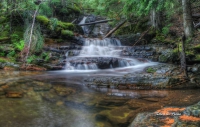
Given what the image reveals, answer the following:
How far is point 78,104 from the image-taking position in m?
4.56

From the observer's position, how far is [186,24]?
9734 mm

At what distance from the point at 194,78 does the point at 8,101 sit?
17.9ft

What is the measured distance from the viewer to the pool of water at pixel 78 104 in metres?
3.57

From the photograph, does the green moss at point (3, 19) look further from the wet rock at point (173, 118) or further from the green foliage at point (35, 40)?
the wet rock at point (173, 118)

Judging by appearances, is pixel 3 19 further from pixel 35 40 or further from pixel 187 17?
pixel 187 17

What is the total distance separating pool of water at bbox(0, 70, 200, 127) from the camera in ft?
11.7

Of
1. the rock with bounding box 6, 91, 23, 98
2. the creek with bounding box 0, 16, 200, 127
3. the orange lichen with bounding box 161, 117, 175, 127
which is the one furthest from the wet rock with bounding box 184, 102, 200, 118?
the rock with bounding box 6, 91, 23, 98

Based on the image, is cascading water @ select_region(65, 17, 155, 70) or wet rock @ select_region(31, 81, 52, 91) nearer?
wet rock @ select_region(31, 81, 52, 91)

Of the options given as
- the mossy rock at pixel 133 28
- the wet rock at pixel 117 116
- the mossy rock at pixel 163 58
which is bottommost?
the wet rock at pixel 117 116

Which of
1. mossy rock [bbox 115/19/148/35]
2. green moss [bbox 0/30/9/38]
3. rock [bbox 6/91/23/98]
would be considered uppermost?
mossy rock [bbox 115/19/148/35]

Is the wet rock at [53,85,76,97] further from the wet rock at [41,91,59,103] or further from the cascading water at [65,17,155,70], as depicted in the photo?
the cascading water at [65,17,155,70]

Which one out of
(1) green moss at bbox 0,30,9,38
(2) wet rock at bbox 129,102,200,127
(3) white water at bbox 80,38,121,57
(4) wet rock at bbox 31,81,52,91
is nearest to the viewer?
(2) wet rock at bbox 129,102,200,127

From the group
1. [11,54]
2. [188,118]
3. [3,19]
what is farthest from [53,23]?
[188,118]

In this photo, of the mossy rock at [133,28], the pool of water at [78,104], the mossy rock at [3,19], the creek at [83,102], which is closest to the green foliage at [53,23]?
the mossy rock at [3,19]
